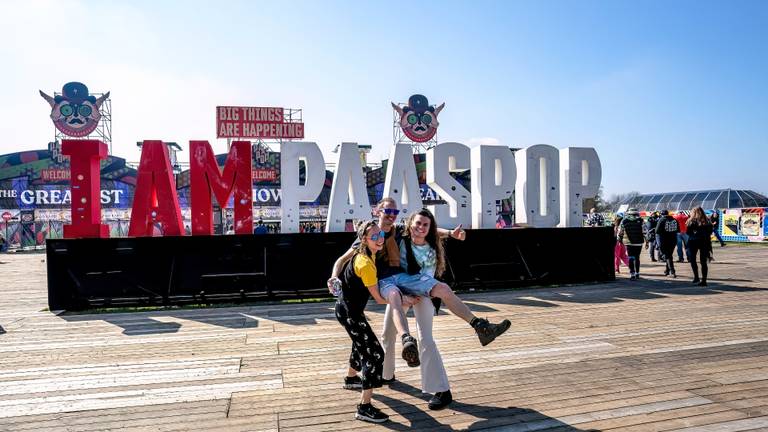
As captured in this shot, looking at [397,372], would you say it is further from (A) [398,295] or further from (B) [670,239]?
(B) [670,239]

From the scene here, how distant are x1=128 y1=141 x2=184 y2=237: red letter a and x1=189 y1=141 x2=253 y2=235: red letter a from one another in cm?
46

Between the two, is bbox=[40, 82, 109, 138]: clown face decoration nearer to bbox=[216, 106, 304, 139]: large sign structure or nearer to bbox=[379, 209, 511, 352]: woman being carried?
bbox=[216, 106, 304, 139]: large sign structure

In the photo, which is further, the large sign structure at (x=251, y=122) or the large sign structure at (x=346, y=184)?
the large sign structure at (x=251, y=122)

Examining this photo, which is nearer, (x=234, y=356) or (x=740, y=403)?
(x=740, y=403)

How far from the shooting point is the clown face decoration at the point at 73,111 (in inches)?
1673

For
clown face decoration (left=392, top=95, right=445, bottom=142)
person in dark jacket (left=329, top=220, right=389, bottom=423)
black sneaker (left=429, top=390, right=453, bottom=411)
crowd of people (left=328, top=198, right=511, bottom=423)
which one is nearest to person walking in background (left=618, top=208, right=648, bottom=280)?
crowd of people (left=328, top=198, right=511, bottom=423)

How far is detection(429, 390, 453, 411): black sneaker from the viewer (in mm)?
4219

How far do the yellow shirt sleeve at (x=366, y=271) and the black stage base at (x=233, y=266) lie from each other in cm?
663

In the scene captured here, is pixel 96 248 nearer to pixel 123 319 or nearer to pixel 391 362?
pixel 123 319

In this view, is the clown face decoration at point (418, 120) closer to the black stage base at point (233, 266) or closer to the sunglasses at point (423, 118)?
the sunglasses at point (423, 118)

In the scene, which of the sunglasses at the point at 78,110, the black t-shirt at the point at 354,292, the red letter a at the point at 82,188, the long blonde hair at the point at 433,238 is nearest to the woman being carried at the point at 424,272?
the long blonde hair at the point at 433,238

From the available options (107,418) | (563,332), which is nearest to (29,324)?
(107,418)

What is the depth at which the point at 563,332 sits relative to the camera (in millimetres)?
7016

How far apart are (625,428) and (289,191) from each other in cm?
823
